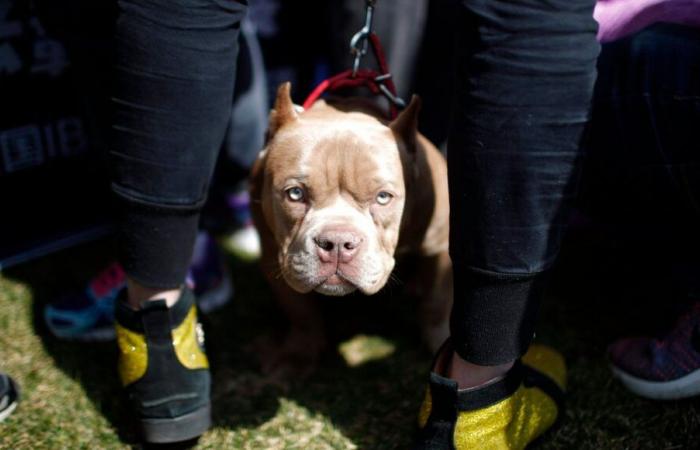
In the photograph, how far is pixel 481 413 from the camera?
5.43 ft

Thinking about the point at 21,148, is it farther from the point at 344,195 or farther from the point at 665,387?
the point at 665,387

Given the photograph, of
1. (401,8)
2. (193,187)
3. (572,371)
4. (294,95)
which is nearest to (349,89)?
(401,8)

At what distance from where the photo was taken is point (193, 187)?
172 centimetres

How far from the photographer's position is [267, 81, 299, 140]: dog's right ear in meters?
1.93

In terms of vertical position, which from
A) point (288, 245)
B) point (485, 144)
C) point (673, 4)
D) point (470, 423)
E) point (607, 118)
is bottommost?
point (470, 423)

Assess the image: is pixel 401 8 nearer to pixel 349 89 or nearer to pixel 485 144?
pixel 349 89

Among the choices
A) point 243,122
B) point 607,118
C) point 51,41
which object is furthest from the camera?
point 243,122

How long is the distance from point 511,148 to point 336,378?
105 cm

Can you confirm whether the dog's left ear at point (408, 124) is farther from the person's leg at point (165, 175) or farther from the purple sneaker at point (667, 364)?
the purple sneaker at point (667, 364)

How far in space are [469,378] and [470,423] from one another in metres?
0.10

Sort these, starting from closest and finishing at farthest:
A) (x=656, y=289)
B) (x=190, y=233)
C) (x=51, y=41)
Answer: (x=190, y=233) → (x=656, y=289) → (x=51, y=41)

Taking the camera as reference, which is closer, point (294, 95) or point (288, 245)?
point (288, 245)

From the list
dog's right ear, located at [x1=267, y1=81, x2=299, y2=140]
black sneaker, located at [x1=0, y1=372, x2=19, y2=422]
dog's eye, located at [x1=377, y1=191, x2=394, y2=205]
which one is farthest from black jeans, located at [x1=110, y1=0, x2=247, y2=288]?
black sneaker, located at [x1=0, y1=372, x2=19, y2=422]

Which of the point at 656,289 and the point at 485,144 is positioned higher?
the point at 485,144
